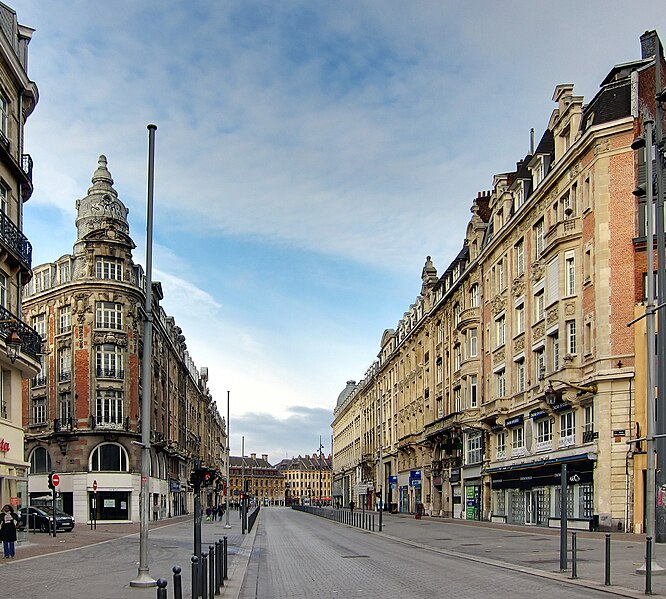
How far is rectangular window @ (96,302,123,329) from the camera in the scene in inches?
2441

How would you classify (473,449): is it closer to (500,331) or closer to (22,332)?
(500,331)

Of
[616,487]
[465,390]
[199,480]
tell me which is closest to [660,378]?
[199,480]

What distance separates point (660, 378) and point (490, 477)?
107ft

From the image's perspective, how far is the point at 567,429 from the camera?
134 feet

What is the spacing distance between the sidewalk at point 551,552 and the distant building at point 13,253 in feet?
46.3

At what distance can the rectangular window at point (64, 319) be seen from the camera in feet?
204

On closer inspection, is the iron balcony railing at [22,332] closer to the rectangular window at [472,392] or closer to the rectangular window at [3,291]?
the rectangular window at [3,291]

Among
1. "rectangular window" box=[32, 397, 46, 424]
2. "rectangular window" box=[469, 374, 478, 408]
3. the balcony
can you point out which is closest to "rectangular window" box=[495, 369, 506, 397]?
"rectangular window" box=[469, 374, 478, 408]

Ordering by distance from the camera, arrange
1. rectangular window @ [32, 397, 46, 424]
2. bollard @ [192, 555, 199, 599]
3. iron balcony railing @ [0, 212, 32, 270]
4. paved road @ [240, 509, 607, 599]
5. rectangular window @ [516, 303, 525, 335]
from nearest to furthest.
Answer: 1. bollard @ [192, 555, 199, 599]
2. paved road @ [240, 509, 607, 599]
3. iron balcony railing @ [0, 212, 32, 270]
4. rectangular window @ [516, 303, 525, 335]
5. rectangular window @ [32, 397, 46, 424]

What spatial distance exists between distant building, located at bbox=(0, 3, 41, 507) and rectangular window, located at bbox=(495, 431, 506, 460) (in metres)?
28.3

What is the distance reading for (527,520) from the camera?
4625cm

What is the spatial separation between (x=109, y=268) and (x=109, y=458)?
1293 centimetres

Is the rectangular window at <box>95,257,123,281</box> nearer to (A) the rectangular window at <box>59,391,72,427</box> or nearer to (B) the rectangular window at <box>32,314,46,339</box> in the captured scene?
(B) the rectangular window at <box>32,314,46,339</box>

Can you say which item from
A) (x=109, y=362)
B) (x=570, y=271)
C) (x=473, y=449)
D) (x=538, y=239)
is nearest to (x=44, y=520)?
(x=109, y=362)
